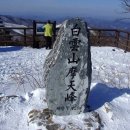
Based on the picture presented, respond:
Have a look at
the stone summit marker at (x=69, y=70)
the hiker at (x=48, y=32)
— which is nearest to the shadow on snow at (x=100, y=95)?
the stone summit marker at (x=69, y=70)

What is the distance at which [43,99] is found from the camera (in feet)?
18.9

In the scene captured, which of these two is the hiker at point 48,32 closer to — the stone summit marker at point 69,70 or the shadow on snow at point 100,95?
the shadow on snow at point 100,95

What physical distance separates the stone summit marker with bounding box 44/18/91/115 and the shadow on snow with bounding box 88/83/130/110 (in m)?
0.41

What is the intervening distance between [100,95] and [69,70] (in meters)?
1.13

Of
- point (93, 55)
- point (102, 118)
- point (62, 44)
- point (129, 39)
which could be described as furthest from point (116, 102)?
point (129, 39)

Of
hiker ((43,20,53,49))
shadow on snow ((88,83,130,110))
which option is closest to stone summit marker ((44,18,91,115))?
shadow on snow ((88,83,130,110))

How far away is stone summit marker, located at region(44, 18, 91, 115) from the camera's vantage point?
5.00m

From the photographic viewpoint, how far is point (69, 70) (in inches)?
200

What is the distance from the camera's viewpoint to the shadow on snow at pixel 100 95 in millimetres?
5664

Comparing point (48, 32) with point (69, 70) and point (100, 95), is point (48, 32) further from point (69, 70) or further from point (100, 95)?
point (69, 70)

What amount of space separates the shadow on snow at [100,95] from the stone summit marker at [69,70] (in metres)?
0.41

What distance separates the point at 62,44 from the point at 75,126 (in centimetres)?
116

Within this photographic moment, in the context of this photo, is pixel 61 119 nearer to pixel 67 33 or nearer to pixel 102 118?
pixel 102 118

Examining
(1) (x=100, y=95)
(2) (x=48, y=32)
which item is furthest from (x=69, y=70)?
(2) (x=48, y=32)
